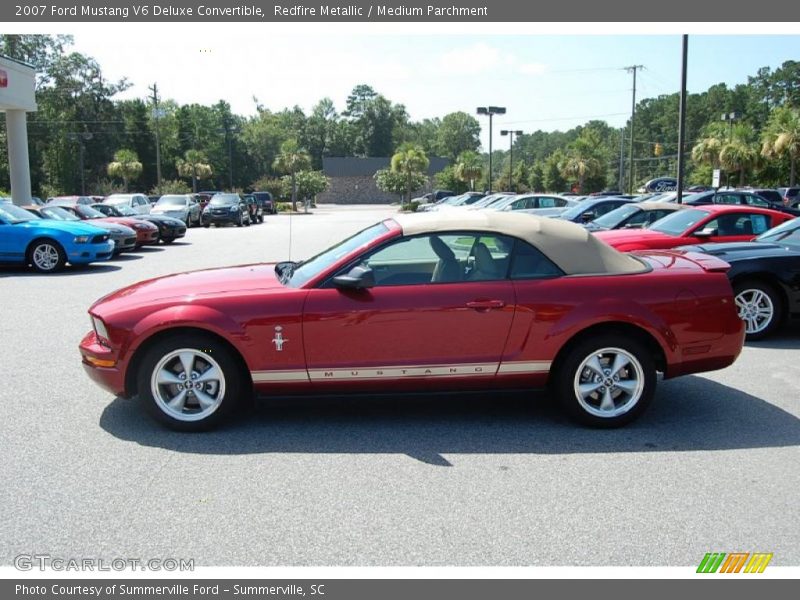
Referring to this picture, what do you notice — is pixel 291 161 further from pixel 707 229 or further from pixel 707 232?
pixel 707 232

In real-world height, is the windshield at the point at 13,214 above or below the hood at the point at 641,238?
above

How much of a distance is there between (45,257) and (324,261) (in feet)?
37.7

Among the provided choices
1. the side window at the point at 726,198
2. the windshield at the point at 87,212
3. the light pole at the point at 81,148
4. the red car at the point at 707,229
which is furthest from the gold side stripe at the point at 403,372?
the light pole at the point at 81,148

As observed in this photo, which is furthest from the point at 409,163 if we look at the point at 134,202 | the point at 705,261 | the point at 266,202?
the point at 705,261

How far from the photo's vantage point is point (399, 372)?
17.2ft

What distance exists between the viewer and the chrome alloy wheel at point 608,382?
210 inches

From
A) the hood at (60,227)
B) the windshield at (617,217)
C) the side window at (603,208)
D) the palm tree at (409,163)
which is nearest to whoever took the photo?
the windshield at (617,217)

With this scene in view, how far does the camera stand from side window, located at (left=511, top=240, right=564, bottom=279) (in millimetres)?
5391

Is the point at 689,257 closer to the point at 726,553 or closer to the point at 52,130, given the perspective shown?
the point at 726,553

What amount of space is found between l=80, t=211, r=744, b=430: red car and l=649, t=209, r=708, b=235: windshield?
19.7 feet

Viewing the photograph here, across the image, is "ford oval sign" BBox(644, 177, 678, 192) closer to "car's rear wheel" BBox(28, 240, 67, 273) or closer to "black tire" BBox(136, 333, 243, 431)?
"car's rear wheel" BBox(28, 240, 67, 273)

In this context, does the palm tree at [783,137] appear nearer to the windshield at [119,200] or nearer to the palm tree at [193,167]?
the windshield at [119,200]

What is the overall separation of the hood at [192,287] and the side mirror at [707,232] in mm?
7194
